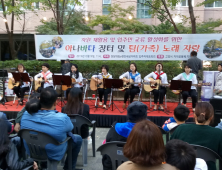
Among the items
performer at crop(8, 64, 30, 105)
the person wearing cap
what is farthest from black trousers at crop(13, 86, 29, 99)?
the person wearing cap

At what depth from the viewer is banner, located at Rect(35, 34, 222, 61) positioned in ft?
24.2

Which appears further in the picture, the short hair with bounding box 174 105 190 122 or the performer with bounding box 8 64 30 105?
the performer with bounding box 8 64 30 105

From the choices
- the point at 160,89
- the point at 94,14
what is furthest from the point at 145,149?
the point at 94,14

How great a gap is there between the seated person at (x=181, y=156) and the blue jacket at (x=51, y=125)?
4.88 feet

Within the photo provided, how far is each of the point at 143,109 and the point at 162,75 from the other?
15.1 ft

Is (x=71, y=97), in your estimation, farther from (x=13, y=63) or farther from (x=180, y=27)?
(x=180, y=27)

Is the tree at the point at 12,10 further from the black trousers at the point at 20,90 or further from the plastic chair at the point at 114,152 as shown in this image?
the plastic chair at the point at 114,152

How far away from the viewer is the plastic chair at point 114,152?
2.32 metres

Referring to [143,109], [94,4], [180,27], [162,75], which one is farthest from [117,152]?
[94,4]

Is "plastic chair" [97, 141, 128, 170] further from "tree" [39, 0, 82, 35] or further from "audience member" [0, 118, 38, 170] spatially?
"tree" [39, 0, 82, 35]

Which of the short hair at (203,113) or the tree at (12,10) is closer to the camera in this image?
the short hair at (203,113)

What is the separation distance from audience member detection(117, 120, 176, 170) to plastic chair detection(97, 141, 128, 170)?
0.73 m

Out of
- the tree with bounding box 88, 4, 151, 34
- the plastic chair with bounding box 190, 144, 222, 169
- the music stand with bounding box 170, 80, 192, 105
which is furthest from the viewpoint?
the tree with bounding box 88, 4, 151, 34

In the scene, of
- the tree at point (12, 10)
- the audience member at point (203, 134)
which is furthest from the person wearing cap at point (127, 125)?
the tree at point (12, 10)
